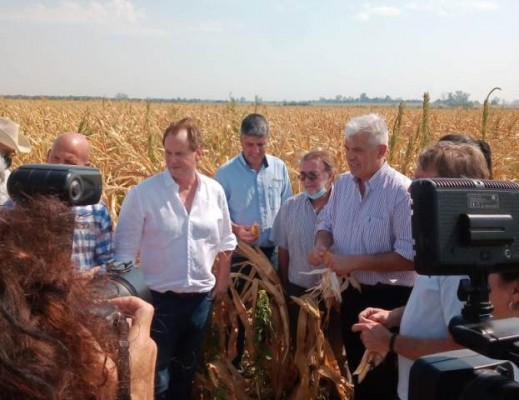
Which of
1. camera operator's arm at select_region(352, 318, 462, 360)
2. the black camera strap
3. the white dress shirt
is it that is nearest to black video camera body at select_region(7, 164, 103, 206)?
the black camera strap

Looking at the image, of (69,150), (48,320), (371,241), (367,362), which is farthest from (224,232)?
(48,320)

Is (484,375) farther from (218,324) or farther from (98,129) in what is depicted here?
(98,129)

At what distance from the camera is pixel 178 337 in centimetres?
348

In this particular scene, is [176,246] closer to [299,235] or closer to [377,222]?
[299,235]

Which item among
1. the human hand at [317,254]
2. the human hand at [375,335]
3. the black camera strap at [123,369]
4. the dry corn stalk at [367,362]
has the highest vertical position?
the black camera strap at [123,369]

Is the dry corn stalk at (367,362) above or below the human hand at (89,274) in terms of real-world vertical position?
below

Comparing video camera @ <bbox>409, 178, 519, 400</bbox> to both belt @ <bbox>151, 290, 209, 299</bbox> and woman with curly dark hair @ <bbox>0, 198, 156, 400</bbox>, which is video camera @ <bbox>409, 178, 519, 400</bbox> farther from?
belt @ <bbox>151, 290, 209, 299</bbox>

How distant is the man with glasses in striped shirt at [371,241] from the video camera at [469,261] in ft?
6.01

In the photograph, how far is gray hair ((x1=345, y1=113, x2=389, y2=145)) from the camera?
3375 mm

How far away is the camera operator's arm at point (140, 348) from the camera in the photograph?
1.39 metres

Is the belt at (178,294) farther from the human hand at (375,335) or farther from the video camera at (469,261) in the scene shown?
the video camera at (469,261)

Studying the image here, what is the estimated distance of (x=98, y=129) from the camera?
348 inches

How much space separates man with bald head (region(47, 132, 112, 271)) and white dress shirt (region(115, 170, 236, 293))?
0.11m

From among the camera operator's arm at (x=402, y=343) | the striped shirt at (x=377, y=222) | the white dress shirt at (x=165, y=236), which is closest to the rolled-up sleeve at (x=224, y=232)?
the white dress shirt at (x=165, y=236)
